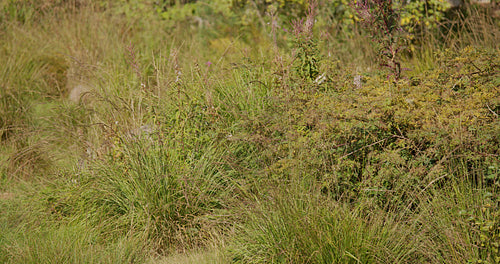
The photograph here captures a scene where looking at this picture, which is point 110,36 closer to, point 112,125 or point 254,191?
point 112,125

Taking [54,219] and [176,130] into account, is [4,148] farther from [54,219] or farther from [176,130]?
[176,130]

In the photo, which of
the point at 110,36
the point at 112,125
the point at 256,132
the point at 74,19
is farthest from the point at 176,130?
the point at 74,19

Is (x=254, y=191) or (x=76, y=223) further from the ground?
(x=254, y=191)

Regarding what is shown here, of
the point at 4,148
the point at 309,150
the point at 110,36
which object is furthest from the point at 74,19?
the point at 309,150

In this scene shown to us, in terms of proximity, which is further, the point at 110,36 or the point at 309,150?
the point at 110,36

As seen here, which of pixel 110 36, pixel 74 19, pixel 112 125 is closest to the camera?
pixel 112 125

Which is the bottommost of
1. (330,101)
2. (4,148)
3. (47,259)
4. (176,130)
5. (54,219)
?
(4,148)

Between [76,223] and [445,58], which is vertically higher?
[445,58]

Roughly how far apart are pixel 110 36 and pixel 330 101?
4.93 meters

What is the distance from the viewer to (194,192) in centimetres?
429

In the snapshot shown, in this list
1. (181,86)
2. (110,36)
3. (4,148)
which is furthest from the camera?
(110,36)

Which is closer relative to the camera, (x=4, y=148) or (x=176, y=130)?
(x=176, y=130)

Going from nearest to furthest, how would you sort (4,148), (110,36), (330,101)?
1. (330,101)
2. (4,148)
3. (110,36)

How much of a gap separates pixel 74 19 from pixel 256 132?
224 inches
